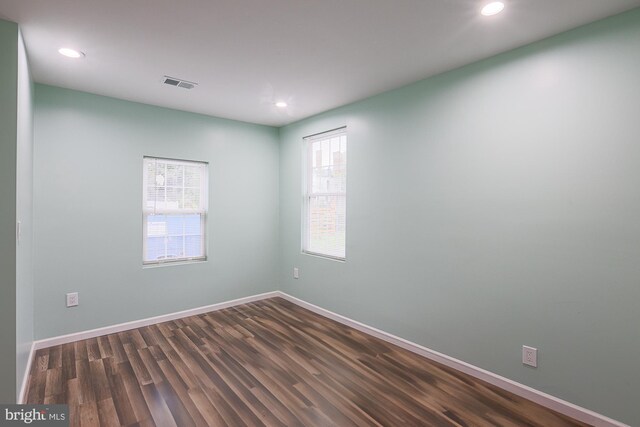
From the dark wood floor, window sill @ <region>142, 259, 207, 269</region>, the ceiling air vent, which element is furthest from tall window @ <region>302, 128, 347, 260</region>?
the ceiling air vent

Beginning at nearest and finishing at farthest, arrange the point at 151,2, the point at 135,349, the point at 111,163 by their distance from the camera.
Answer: the point at 151,2
the point at 135,349
the point at 111,163

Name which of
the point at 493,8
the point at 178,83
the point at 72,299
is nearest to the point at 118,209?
the point at 72,299

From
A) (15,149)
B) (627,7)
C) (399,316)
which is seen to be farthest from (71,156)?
(627,7)

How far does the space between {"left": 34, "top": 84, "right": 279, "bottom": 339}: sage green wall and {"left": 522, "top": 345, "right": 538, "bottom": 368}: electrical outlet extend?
3360mm

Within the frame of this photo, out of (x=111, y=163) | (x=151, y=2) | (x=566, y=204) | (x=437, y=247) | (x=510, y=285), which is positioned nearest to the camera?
(x=151, y=2)

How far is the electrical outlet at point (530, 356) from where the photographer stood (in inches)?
91.5

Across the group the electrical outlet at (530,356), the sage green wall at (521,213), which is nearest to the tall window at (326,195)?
the sage green wall at (521,213)

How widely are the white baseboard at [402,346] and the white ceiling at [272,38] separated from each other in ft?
8.18

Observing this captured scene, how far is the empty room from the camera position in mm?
2016

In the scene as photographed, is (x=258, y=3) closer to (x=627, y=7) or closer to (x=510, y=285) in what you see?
(x=627, y=7)

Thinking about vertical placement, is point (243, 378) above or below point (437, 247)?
below

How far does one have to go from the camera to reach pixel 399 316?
3.26m

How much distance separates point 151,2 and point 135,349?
2.94 meters

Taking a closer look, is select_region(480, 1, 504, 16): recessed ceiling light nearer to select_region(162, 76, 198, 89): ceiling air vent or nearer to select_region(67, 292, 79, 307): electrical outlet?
select_region(162, 76, 198, 89): ceiling air vent
